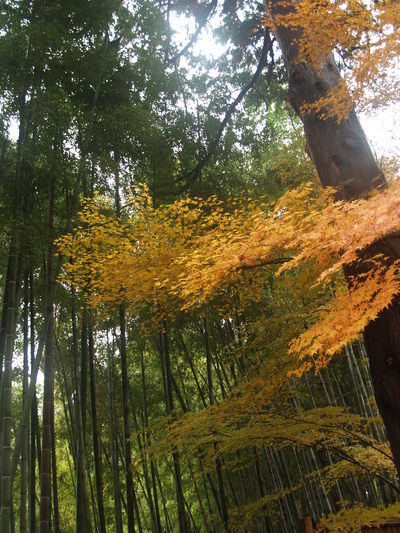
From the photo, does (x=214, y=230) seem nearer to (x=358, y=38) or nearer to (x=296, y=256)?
(x=296, y=256)

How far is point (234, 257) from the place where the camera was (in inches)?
103

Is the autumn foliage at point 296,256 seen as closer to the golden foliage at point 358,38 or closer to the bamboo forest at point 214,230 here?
the bamboo forest at point 214,230

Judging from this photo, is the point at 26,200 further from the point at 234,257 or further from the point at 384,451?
the point at 384,451

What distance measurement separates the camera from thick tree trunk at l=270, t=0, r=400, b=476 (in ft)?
9.45

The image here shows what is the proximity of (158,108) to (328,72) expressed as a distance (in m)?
4.62

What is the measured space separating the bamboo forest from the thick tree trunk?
0.05 feet

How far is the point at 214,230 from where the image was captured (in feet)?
11.9

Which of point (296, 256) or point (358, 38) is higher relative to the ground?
point (358, 38)

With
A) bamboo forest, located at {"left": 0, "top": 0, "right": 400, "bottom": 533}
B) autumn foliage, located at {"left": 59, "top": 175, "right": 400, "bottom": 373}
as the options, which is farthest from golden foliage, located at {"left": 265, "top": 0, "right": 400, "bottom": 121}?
autumn foliage, located at {"left": 59, "top": 175, "right": 400, "bottom": 373}

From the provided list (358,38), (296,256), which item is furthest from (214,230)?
(358,38)

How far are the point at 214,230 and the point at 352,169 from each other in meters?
1.18

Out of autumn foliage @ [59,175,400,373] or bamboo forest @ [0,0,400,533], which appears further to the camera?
bamboo forest @ [0,0,400,533]

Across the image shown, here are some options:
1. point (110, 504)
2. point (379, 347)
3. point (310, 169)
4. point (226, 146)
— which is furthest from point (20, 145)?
point (110, 504)

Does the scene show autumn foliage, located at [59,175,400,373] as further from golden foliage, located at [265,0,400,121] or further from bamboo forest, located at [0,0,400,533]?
golden foliage, located at [265,0,400,121]
